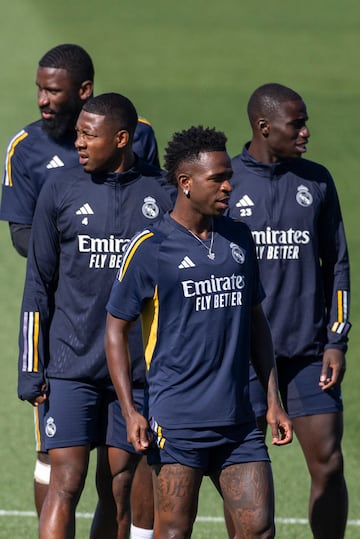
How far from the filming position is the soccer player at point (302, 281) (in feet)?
27.1

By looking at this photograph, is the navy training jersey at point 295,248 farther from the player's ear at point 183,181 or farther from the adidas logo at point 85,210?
the player's ear at point 183,181

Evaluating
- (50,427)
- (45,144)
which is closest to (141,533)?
(50,427)

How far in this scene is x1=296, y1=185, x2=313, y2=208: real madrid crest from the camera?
8.33 meters

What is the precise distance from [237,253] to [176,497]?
1.21 meters

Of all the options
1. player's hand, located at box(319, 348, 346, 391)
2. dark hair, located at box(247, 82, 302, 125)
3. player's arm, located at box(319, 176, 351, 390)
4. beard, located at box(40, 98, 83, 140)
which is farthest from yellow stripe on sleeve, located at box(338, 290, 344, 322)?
beard, located at box(40, 98, 83, 140)

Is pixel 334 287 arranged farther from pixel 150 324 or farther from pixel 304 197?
pixel 150 324

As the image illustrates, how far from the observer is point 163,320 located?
6965 mm

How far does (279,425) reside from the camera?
7102 mm

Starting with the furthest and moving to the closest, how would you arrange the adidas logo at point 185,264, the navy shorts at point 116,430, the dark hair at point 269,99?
the dark hair at point 269,99 < the navy shorts at point 116,430 < the adidas logo at point 185,264

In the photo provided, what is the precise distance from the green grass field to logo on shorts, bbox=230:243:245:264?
16.2 feet

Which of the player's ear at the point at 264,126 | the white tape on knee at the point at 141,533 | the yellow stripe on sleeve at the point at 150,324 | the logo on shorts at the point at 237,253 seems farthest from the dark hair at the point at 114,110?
the white tape on knee at the point at 141,533

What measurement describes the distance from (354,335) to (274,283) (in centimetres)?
519

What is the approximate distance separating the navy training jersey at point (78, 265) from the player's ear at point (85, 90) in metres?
0.92

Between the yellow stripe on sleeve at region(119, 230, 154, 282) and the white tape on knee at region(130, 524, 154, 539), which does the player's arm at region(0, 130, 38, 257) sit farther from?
the white tape on knee at region(130, 524, 154, 539)
